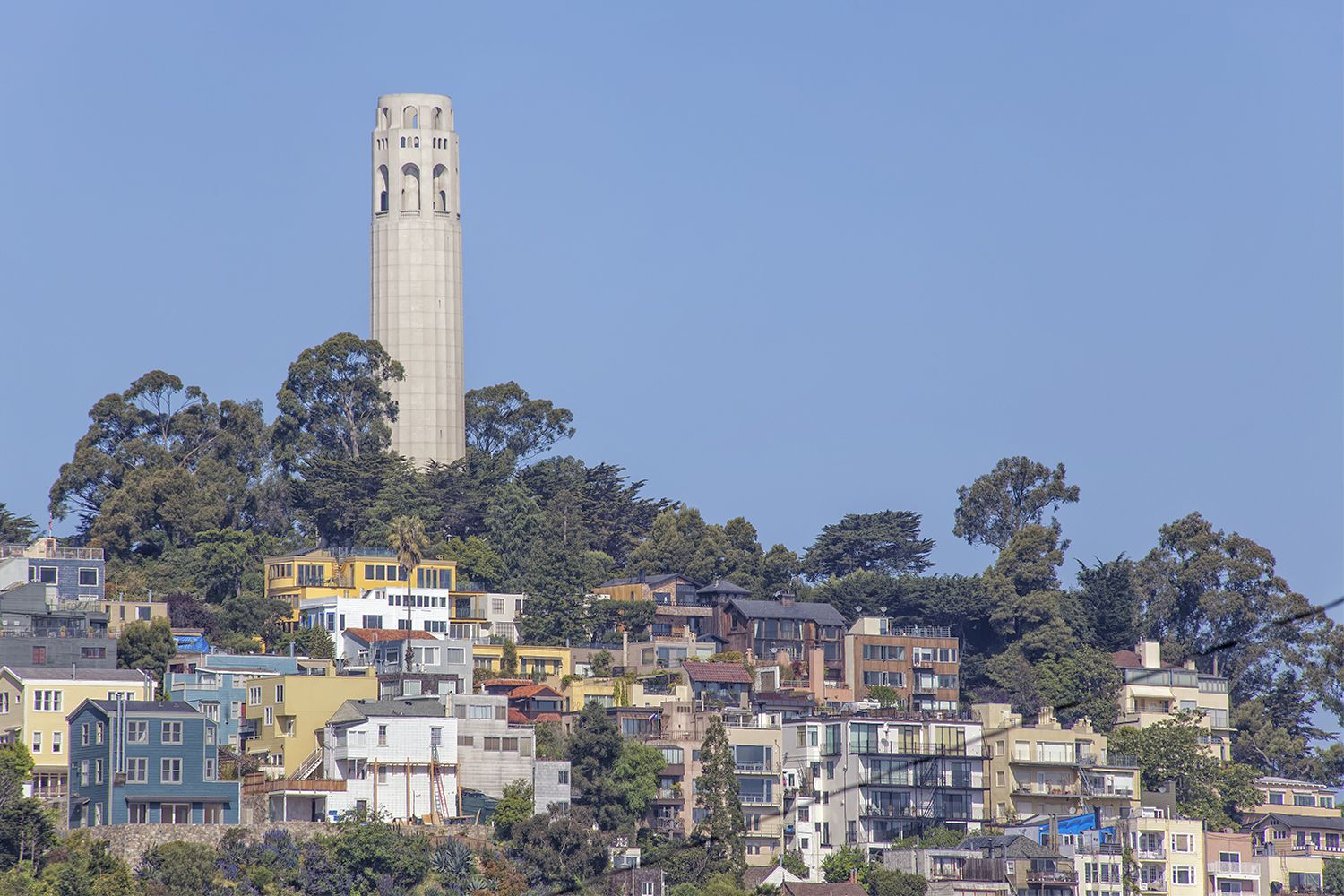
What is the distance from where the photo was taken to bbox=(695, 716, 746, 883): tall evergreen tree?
9694 centimetres

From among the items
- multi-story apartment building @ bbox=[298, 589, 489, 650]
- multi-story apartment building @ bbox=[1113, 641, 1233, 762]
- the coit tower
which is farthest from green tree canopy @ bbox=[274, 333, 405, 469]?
multi-story apartment building @ bbox=[1113, 641, 1233, 762]

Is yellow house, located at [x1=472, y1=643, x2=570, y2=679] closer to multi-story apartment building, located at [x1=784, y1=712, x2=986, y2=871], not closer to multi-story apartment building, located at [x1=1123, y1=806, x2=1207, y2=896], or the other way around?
multi-story apartment building, located at [x1=784, y1=712, x2=986, y2=871]

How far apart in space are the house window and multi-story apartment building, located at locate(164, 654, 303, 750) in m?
8.21

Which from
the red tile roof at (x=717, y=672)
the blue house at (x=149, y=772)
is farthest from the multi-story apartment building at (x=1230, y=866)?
the blue house at (x=149, y=772)

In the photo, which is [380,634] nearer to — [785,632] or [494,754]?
[494,754]

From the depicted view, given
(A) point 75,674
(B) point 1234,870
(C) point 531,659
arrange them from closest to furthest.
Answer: (A) point 75,674 < (B) point 1234,870 < (C) point 531,659

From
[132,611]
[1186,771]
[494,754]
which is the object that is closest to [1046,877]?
[1186,771]

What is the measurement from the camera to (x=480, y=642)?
12169cm

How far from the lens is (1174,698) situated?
410 ft

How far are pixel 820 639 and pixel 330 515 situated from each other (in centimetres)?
2621

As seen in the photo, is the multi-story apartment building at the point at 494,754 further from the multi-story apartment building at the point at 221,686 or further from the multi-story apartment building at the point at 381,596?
the multi-story apartment building at the point at 381,596

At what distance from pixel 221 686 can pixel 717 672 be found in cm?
2291

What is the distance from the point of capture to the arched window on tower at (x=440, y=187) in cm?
14925

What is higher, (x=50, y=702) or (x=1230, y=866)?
(x=50, y=702)
